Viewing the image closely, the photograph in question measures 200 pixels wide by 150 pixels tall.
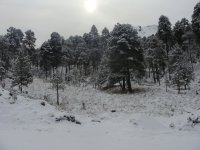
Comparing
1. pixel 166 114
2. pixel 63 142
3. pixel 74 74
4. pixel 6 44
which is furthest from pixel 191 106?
pixel 6 44

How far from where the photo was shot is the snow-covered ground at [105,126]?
1465 centimetres

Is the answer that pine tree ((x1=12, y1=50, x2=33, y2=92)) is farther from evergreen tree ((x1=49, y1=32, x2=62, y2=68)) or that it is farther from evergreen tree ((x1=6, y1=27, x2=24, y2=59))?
evergreen tree ((x1=6, y1=27, x2=24, y2=59))

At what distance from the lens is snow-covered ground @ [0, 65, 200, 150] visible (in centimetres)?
1465

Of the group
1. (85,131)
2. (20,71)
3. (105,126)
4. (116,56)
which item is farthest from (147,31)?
(85,131)

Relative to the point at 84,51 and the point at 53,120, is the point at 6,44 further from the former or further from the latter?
the point at 53,120

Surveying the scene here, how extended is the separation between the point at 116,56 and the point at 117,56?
19 cm

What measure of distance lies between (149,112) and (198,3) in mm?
31298

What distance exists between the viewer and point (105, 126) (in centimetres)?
2225

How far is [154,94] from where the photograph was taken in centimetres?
3606

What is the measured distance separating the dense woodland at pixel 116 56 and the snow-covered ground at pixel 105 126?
9083mm

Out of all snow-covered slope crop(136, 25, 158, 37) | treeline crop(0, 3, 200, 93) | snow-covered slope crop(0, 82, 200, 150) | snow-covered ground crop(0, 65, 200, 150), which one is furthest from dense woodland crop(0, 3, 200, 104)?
snow-covered slope crop(136, 25, 158, 37)

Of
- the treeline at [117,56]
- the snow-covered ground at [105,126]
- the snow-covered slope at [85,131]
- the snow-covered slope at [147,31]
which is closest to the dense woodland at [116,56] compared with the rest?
the treeline at [117,56]

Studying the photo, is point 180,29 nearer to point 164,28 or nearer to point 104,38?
point 164,28

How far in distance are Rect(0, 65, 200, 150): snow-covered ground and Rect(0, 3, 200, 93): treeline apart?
30.0ft
